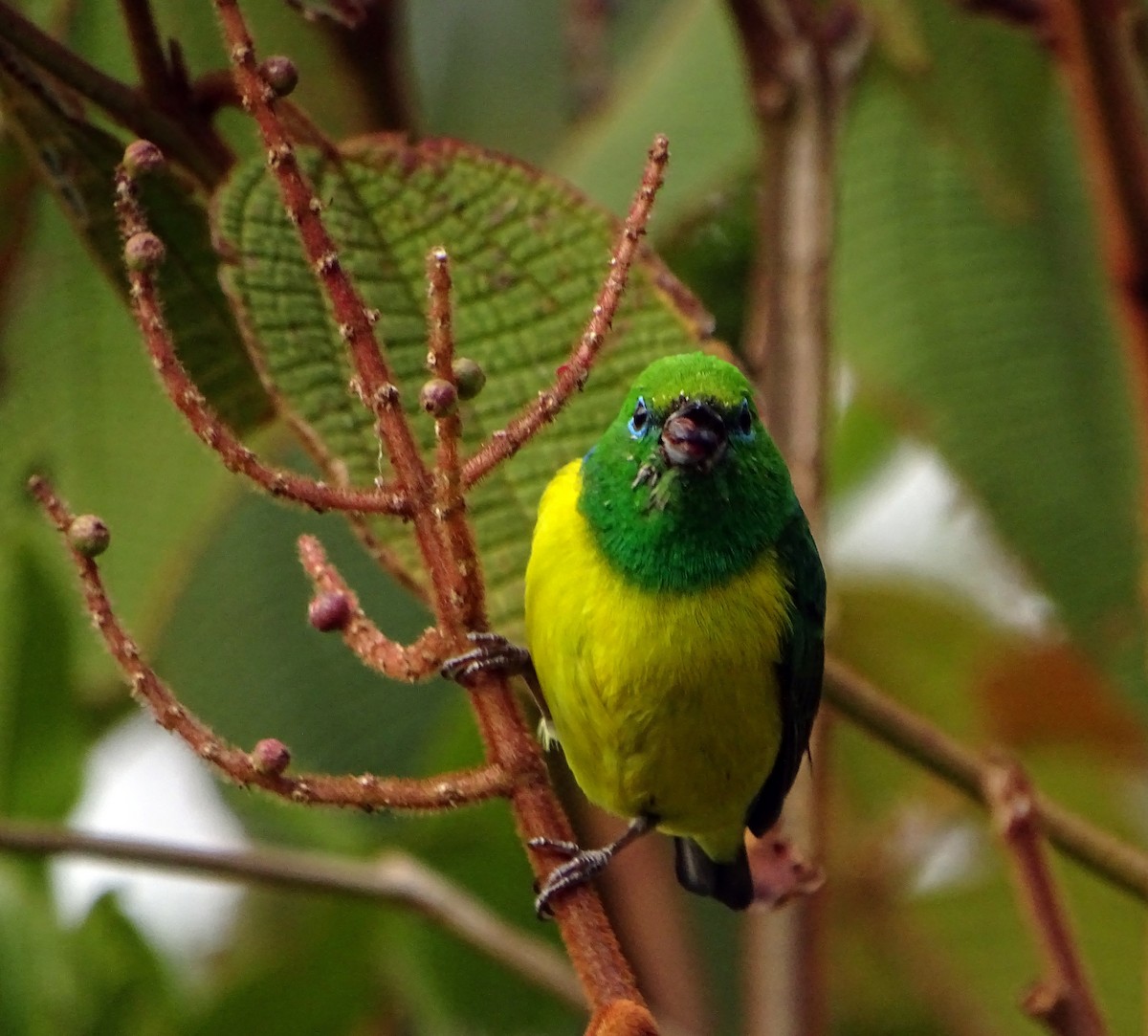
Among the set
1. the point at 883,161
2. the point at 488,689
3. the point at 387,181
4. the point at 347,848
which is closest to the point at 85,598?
the point at 488,689

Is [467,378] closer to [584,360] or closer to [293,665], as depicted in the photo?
[584,360]

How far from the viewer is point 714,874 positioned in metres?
1.28

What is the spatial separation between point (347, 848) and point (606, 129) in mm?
679

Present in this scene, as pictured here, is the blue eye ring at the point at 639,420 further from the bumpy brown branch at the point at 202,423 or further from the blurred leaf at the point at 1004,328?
the blurred leaf at the point at 1004,328

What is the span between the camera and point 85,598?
62 cm

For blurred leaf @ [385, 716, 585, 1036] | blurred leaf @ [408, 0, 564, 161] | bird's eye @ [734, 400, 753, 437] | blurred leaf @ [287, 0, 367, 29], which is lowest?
blurred leaf @ [385, 716, 585, 1036]

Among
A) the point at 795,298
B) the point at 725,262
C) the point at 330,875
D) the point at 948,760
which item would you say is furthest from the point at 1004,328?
the point at 330,875

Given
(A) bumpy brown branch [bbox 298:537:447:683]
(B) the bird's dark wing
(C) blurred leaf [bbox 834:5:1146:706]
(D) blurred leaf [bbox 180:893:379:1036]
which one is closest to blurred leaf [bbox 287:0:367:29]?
(A) bumpy brown branch [bbox 298:537:447:683]

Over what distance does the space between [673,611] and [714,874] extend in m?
0.30

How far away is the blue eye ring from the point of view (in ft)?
3.22

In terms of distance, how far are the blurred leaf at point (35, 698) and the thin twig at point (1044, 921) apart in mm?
724

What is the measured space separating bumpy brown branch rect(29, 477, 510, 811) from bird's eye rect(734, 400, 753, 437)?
42 centimetres

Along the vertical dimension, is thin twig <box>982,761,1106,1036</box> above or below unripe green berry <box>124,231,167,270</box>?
below

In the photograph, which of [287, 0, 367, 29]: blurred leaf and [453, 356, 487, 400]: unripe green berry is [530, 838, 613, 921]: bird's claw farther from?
[287, 0, 367, 29]: blurred leaf
